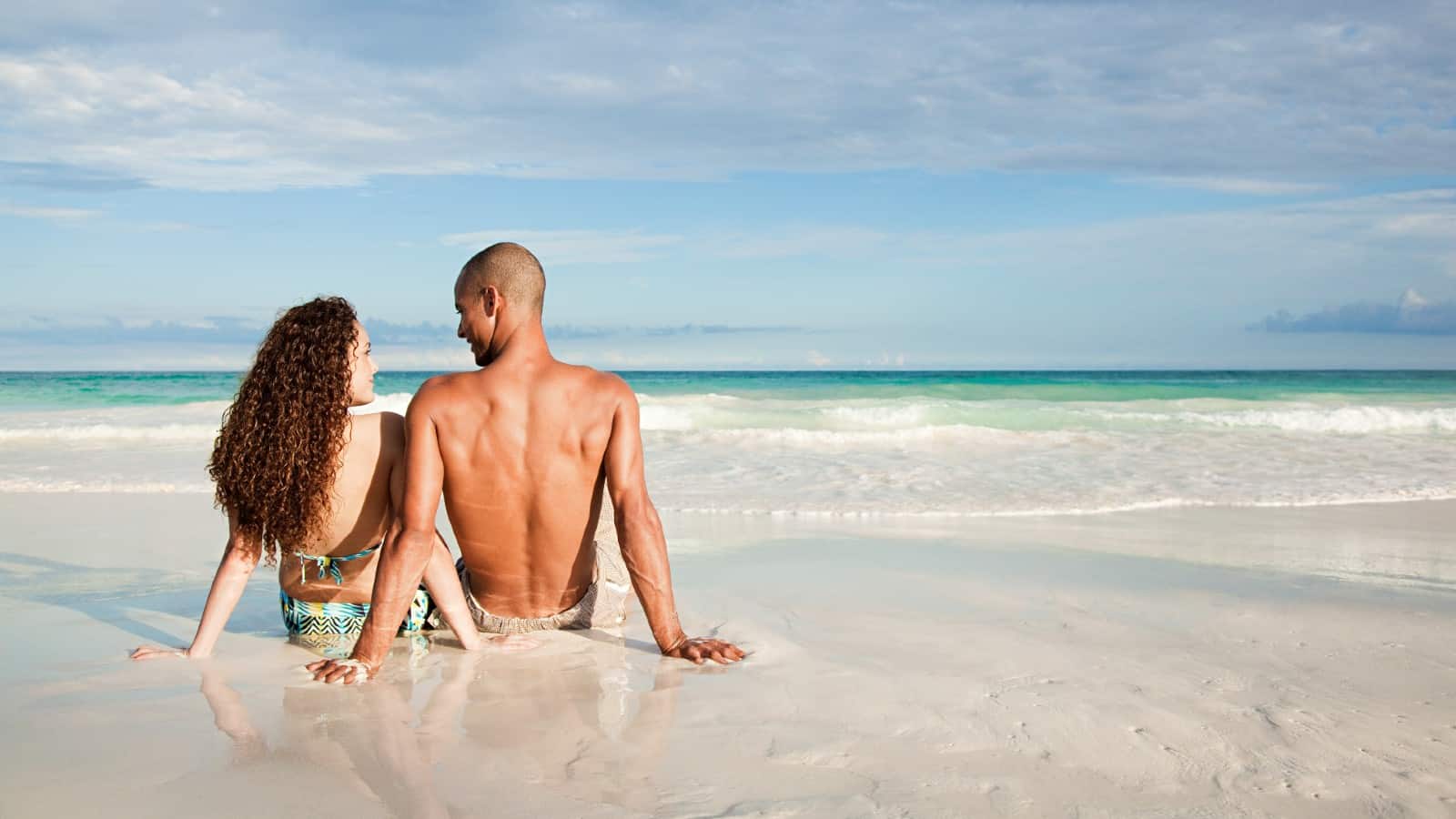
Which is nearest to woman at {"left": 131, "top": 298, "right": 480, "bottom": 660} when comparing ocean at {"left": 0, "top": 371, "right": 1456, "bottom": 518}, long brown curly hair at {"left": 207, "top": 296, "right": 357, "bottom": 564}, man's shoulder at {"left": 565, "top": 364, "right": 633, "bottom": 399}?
long brown curly hair at {"left": 207, "top": 296, "right": 357, "bottom": 564}

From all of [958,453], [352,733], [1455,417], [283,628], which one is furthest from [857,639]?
[1455,417]

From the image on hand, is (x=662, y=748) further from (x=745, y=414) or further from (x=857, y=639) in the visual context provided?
(x=745, y=414)

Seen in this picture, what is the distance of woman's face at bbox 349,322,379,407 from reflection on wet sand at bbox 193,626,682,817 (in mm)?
929

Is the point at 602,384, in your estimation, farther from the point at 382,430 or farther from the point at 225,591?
the point at 225,591

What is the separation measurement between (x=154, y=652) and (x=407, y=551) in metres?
1.15

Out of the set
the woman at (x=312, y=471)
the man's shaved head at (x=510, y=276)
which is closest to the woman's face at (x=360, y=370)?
the woman at (x=312, y=471)

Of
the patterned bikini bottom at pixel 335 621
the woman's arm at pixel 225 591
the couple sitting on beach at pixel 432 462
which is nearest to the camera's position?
the couple sitting on beach at pixel 432 462

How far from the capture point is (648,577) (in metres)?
3.76

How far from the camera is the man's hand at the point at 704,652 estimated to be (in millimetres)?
3812

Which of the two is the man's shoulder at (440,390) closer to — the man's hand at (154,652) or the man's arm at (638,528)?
the man's arm at (638,528)

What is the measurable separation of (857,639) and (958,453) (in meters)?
9.28

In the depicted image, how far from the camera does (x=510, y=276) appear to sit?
12.2 feet

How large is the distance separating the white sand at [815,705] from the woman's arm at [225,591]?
9 centimetres

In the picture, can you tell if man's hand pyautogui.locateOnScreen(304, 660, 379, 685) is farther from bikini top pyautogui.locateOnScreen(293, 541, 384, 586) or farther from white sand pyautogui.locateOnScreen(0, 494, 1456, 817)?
bikini top pyautogui.locateOnScreen(293, 541, 384, 586)
